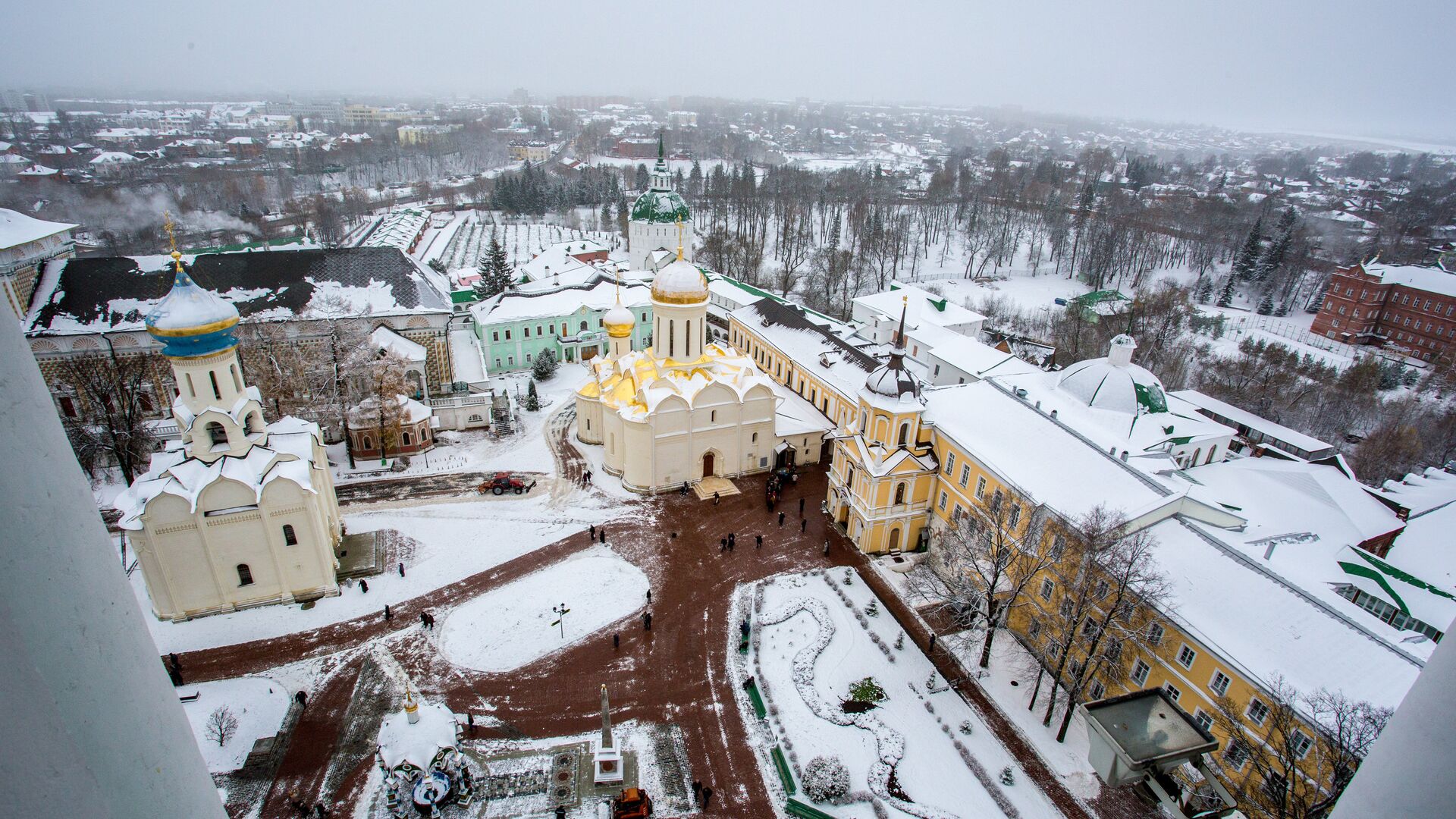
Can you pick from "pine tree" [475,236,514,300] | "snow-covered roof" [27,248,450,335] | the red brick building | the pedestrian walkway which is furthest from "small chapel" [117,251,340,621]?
the red brick building

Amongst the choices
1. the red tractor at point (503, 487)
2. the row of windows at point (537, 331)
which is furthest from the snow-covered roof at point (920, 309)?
the red tractor at point (503, 487)

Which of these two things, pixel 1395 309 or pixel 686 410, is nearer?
pixel 686 410

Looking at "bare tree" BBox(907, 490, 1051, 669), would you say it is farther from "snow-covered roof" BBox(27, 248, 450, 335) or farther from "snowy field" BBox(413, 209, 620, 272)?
"snowy field" BBox(413, 209, 620, 272)

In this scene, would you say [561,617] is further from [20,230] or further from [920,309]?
[20,230]

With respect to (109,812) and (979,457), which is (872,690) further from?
(109,812)

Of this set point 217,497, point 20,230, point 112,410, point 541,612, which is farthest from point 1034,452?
point 20,230

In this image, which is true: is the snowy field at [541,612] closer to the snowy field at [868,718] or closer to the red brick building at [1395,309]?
the snowy field at [868,718]
